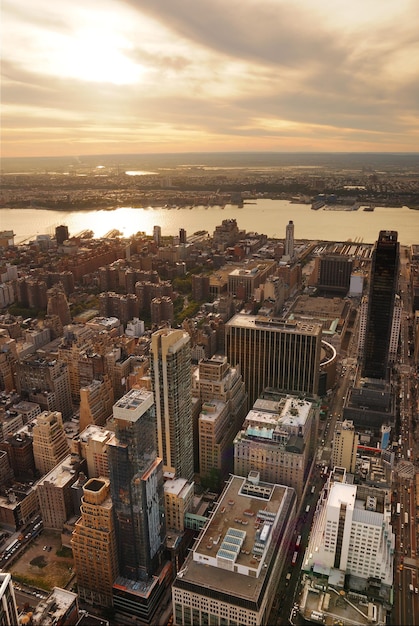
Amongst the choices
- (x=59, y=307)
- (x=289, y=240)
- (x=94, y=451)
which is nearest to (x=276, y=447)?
(x=94, y=451)

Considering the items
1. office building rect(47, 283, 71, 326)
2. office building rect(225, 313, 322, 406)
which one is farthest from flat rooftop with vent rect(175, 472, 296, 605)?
office building rect(47, 283, 71, 326)

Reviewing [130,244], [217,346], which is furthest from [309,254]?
[217,346]

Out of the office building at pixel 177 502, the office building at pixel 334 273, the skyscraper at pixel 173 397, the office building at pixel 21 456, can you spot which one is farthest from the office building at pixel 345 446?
the office building at pixel 334 273

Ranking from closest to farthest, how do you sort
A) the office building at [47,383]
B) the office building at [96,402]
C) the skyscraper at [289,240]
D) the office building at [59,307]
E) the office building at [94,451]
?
the office building at [94,451] → the office building at [96,402] → the office building at [47,383] → the office building at [59,307] → the skyscraper at [289,240]

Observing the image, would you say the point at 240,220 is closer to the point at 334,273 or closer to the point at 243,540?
the point at 334,273

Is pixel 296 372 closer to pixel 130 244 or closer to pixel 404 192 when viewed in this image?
pixel 130 244

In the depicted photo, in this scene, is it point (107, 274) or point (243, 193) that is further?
point (243, 193)

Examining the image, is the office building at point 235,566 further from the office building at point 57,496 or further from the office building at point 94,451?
the office building at point 57,496
